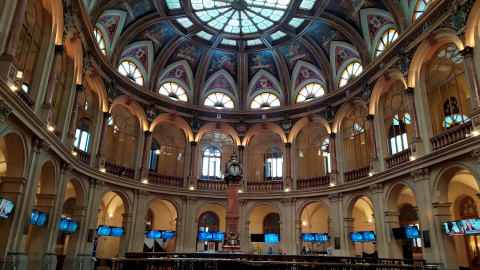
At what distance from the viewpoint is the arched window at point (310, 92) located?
93.7 feet

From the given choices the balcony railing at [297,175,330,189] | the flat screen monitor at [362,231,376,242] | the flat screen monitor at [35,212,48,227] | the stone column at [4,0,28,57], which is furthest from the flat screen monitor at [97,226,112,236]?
the flat screen monitor at [362,231,376,242]

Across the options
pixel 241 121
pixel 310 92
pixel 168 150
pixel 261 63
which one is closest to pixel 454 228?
pixel 310 92

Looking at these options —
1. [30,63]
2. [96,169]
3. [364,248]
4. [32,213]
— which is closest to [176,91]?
[96,169]

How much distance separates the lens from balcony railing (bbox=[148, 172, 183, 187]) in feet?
84.7

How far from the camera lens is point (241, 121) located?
2933cm

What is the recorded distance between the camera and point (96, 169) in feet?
70.1

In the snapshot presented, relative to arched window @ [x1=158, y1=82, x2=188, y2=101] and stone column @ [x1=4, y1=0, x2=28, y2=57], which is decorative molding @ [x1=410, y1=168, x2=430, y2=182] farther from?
arched window @ [x1=158, y1=82, x2=188, y2=101]

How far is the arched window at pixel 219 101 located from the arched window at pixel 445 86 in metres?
16.1

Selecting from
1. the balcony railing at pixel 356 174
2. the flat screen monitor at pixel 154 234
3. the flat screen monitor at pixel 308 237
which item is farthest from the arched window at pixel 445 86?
the flat screen monitor at pixel 154 234

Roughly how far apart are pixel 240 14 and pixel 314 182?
43.9 ft

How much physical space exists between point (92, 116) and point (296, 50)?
16145mm

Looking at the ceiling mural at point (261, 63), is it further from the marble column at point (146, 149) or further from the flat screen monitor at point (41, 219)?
the flat screen monitor at point (41, 219)

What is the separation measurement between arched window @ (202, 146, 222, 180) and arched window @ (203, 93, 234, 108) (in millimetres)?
3782

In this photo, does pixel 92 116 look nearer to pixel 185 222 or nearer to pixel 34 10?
pixel 34 10
